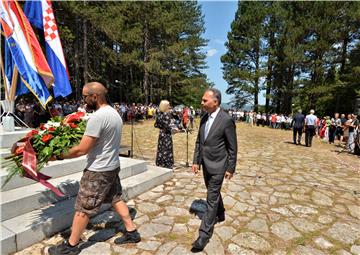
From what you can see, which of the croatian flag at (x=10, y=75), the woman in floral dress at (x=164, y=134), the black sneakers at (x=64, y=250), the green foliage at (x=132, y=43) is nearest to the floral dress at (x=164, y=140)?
the woman in floral dress at (x=164, y=134)

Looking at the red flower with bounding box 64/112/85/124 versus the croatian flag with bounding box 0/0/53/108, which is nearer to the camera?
the red flower with bounding box 64/112/85/124

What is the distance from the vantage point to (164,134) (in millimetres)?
6023

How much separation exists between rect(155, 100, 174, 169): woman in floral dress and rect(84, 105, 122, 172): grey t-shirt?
2927mm

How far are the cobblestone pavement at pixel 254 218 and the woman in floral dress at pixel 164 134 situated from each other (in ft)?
1.46

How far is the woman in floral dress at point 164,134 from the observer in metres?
5.75

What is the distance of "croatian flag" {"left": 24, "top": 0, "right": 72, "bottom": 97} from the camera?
17.4 feet

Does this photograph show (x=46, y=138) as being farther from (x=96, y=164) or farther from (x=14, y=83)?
(x=14, y=83)

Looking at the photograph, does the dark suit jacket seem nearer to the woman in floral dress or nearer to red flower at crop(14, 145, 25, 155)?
red flower at crop(14, 145, 25, 155)

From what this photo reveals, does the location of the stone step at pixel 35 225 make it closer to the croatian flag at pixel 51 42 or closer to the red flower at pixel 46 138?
the red flower at pixel 46 138

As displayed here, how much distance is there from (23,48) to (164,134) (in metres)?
3.22

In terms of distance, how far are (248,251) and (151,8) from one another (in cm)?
2457

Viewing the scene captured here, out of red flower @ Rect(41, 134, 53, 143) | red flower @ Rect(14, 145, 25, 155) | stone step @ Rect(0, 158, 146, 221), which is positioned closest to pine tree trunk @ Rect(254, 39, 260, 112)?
stone step @ Rect(0, 158, 146, 221)

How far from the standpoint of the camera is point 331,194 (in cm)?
512

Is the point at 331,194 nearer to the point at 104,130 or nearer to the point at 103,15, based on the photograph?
the point at 104,130
